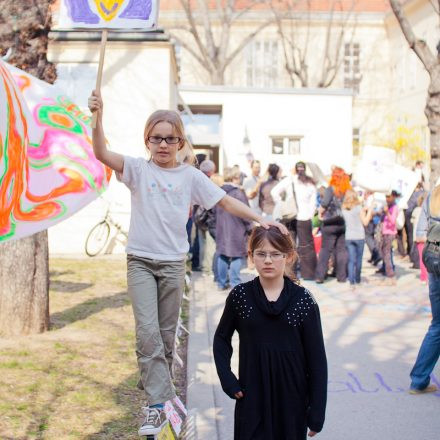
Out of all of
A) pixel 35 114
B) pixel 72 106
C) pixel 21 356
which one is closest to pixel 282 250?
pixel 35 114

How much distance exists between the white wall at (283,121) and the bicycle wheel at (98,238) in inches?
462

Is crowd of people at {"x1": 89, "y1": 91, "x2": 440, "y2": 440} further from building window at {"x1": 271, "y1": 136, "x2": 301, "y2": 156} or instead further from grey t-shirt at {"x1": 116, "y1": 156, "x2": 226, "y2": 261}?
building window at {"x1": 271, "y1": 136, "x2": 301, "y2": 156}

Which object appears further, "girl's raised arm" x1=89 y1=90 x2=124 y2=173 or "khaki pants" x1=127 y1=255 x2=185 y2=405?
"khaki pants" x1=127 y1=255 x2=185 y2=405

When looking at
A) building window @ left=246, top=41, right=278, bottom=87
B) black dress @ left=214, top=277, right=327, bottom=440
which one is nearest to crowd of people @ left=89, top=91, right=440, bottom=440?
black dress @ left=214, top=277, right=327, bottom=440

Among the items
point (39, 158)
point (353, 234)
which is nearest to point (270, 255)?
point (39, 158)

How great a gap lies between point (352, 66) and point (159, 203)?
140 feet

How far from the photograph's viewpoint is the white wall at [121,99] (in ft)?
51.3

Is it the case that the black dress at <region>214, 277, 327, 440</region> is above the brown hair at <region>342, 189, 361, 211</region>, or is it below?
below

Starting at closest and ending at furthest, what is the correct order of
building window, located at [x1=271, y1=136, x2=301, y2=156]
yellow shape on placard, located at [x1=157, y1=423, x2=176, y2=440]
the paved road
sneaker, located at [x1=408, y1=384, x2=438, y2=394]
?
yellow shape on placard, located at [x1=157, y1=423, x2=176, y2=440]
the paved road
sneaker, located at [x1=408, y1=384, x2=438, y2=394]
building window, located at [x1=271, y1=136, x2=301, y2=156]

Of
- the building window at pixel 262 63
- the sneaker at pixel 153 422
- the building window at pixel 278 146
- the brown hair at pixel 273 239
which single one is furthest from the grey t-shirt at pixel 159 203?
the building window at pixel 262 63

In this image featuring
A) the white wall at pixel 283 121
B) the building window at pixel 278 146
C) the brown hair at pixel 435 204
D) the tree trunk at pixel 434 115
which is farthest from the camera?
the building window at pixel 278 146

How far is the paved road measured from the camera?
17.1ft

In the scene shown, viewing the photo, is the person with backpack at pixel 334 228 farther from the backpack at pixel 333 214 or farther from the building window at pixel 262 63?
the building window at pixel 262 63

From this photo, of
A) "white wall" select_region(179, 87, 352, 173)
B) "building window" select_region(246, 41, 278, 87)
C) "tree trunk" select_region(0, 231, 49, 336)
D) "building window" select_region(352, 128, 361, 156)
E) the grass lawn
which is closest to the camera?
the grass lawn
